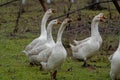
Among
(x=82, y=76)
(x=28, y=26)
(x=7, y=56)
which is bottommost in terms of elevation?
(x=82, y=76)

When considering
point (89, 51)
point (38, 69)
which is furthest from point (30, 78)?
point (89, 51)

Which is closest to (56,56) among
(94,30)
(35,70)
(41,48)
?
(41,48)

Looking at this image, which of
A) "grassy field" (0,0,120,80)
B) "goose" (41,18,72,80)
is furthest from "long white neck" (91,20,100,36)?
"goose" (41,18,72,80)

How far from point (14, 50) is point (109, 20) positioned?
7.51m

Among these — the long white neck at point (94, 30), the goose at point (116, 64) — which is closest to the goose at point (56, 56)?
the goose at point (116, 64)

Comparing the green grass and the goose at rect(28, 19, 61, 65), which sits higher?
the goose at rect(28, 19, 61, 65)

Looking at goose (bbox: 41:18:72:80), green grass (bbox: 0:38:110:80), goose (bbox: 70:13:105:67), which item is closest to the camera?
goose (bbox: 41:18:72:80)

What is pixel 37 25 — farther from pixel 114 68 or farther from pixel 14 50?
pixel 114 68

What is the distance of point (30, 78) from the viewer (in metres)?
11.0

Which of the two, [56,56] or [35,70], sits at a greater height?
[56,56]

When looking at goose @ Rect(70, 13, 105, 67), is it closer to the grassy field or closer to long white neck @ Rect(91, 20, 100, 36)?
long white neck @ Rect(91, 20, 100, 36)

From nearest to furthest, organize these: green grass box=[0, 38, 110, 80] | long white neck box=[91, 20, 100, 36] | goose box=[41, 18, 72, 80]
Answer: goose box=[41, 18, 72, 80] < green grass box=[0, 38, 110, 80] < long white neck box=[91, 20, 100, 36]

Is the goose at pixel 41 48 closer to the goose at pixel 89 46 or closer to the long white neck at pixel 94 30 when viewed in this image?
the goose at pixel 89 46

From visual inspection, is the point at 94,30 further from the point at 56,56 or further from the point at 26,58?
the point at 56,56
